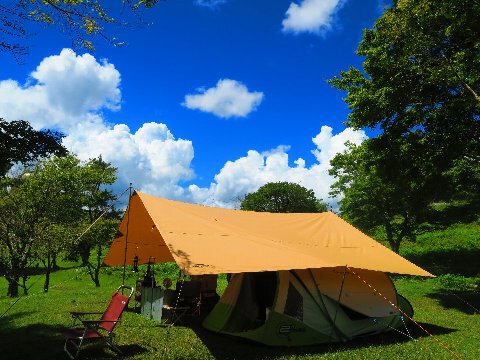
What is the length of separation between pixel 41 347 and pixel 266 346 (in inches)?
176

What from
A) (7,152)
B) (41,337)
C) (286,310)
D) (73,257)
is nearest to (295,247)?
(286,310)

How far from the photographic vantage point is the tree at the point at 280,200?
69.3m

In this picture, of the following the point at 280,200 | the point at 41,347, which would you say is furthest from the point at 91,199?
the point at 280,200

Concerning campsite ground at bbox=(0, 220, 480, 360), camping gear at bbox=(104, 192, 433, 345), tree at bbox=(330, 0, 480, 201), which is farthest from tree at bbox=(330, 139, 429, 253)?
camping gear at bbox=(104, 192, 433, 345)

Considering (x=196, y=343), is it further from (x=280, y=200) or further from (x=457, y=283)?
(x=280, y=200)

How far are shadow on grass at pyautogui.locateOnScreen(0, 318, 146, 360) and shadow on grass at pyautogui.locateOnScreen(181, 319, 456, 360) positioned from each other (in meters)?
1.61

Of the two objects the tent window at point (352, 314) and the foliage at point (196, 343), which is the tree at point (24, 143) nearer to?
the foliage at point (196, 343)

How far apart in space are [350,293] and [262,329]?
2.46m

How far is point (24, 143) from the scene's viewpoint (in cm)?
1026

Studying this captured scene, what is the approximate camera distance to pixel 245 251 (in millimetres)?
8477

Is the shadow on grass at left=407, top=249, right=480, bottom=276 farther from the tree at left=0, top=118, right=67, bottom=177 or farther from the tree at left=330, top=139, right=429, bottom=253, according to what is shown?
the tree at left=0, top=118, right=67, bottom=177

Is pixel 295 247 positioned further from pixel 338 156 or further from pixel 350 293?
pixel 338 156

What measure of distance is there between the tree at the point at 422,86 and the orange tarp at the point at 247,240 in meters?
5.15

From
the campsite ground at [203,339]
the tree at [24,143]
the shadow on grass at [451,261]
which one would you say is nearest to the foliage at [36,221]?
the campsite ground at [203,339]
